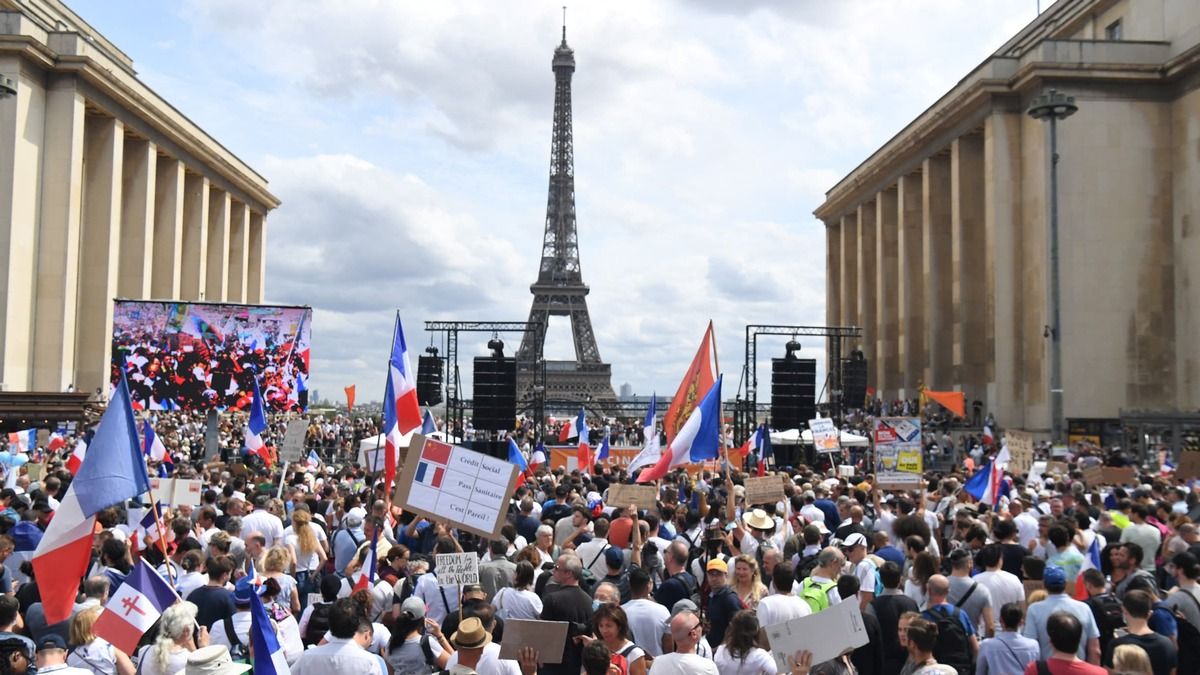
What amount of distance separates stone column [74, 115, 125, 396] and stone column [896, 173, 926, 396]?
109 ft

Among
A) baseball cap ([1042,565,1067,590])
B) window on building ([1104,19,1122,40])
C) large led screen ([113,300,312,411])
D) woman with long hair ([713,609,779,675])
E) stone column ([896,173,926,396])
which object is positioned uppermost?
window on building ([1104,19,1122,40])

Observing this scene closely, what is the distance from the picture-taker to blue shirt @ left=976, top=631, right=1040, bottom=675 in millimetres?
7688

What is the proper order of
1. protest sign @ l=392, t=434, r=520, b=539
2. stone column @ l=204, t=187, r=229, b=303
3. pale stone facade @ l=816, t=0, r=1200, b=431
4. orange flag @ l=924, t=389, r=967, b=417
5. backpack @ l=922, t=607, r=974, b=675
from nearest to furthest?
backpack @ l=922, t=607, r=974, b=675
protest sign @ l=392, t=434, r=520, b=539
orange flag @ l=924, t=389, r=967, b=417
pale stone facade @ l=816, t=0, r=1200, b=431
stone column @ l=204, t=187, r=229, b=303

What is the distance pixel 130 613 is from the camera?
7781 mm

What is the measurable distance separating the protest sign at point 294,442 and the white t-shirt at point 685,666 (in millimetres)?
13411

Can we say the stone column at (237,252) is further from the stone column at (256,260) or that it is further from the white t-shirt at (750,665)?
the white t-shirt at (750,665)

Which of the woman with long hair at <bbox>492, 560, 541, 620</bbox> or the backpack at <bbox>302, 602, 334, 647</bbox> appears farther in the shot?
the woman with long hair at <bbox>492, 560, 541, 620</bbox>

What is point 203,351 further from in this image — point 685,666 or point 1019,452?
point 685,666

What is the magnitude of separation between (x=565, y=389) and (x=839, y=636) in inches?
3776

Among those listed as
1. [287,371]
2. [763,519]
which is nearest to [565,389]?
[287,371]

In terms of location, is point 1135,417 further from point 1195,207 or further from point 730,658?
point 730,658

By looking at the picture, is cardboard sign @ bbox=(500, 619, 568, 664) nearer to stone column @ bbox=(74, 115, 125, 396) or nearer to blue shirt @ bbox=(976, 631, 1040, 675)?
blue shirt @ bbox=(976, 631, 1040, 675)

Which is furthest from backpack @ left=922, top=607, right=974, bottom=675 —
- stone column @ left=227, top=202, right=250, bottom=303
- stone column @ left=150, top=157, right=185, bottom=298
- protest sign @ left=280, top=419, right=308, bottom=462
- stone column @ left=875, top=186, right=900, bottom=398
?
stone column @ left=227, top=202, right=250, bottom=303

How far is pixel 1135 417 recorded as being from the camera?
30766mm
